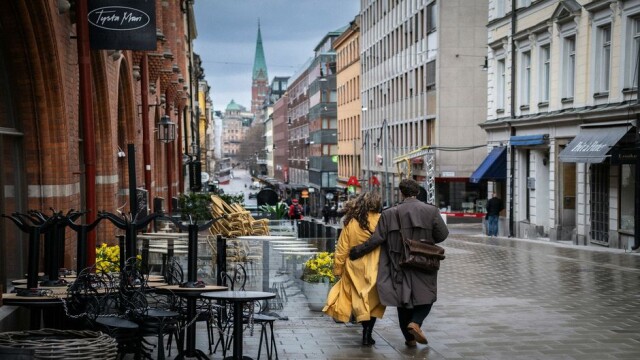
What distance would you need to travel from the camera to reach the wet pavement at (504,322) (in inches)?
387

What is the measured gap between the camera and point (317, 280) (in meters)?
12.7

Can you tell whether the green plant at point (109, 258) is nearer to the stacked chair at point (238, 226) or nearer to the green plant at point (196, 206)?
the stacked chair at point (238, 226)

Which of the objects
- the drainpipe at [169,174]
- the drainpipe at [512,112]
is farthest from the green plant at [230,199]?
the drainpipe at [512,112]

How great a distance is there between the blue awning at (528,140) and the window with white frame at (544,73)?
1.24m

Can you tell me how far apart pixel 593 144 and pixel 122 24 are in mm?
16342

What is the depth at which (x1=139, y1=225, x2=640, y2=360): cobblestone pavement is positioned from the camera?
983 centimetres

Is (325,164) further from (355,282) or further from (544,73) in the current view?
(355,282)

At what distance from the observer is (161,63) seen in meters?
23.9

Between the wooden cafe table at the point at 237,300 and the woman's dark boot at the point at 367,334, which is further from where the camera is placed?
the woman's dark boot at the point at 367,334

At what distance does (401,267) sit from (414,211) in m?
0.60

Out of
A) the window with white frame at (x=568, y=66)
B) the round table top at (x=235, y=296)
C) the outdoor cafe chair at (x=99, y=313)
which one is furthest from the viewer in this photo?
the window with white frame at (x=568, y=66)

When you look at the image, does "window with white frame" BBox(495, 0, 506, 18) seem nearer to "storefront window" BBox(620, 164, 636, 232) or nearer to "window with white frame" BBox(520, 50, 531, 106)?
"window with white frame" BBox(520, 50, 531, 106)

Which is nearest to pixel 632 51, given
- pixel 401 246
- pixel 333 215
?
pixel 401 246

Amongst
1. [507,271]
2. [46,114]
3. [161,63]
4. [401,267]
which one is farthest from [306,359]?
[161,63]
